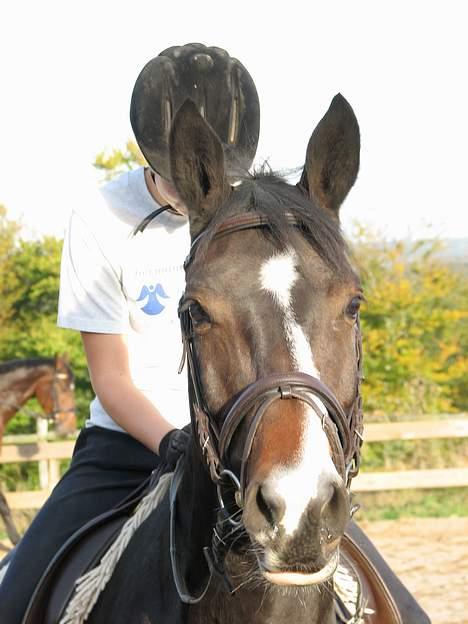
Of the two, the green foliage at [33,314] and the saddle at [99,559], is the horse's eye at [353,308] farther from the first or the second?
the green foliage at [33,314]

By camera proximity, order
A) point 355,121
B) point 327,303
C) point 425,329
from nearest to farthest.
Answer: point 327,303, point 355,121, point 425,329

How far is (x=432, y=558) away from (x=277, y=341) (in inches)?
319

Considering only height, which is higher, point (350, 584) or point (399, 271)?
point (350, 584)

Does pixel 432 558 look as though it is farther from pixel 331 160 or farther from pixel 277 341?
pixel 277 341

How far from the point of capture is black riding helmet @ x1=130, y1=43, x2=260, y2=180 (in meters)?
3.31

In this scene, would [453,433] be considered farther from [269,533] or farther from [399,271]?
[269,533]

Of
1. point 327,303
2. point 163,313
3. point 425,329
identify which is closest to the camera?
point 327,303

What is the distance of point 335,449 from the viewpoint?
6.98 feet

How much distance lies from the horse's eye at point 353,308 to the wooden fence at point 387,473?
9.23 metres

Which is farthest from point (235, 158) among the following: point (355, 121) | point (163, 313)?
point (163, 313)

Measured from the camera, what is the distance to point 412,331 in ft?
48.2

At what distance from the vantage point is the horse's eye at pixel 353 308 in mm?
2365

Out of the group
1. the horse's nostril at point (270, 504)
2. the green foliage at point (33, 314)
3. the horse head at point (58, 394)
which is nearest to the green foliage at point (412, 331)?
the horse head at point (58, 394)

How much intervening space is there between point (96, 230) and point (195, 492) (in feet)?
3.95
